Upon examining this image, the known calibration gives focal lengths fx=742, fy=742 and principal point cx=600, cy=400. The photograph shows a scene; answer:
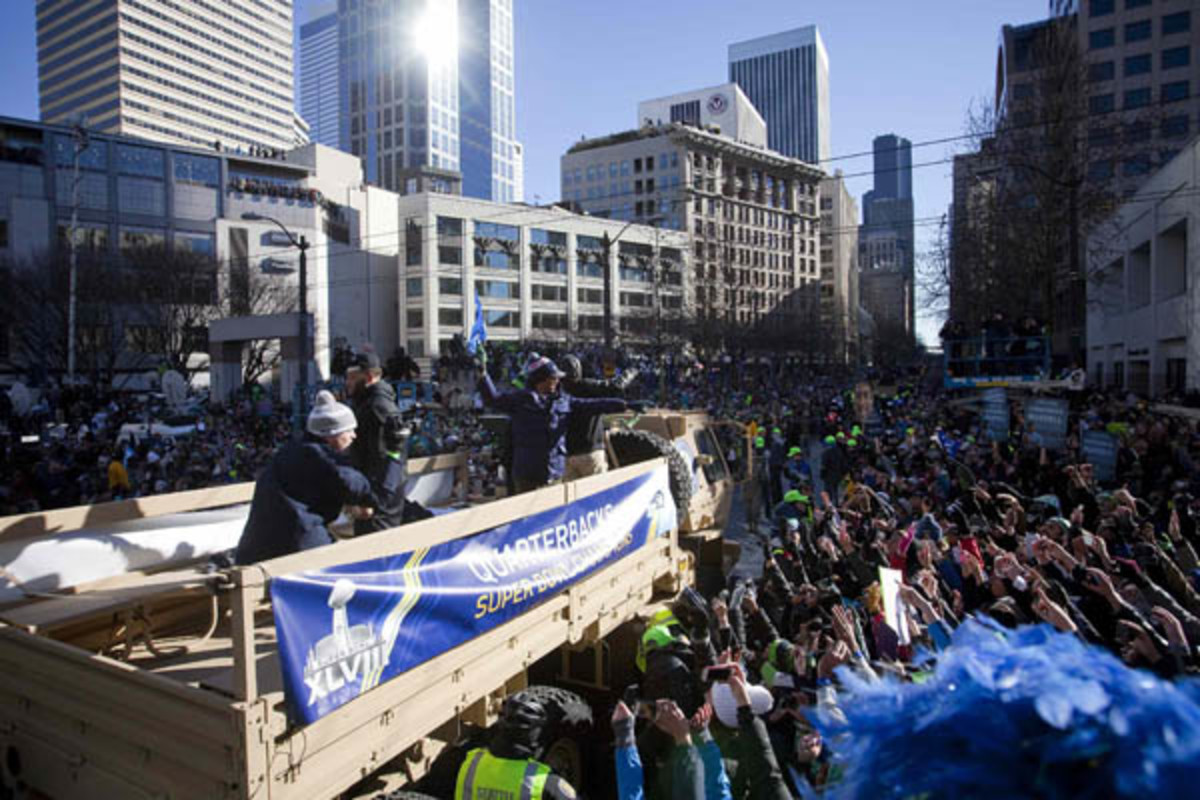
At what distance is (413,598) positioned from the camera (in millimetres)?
3420

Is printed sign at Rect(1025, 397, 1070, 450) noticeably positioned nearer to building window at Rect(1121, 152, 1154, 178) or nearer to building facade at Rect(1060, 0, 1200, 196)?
building window at Rect(1121, 152, 1154, 178)

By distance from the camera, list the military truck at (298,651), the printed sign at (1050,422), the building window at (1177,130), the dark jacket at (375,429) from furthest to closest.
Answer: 1. the building window at (1177,130)
2. the printed sign at (1050,422)
3. the dark jacket at (375,429)
4. the military truck at (298,651)

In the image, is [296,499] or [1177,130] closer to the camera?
[296,499]

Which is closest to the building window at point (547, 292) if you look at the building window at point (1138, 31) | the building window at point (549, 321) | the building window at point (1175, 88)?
the building window at point (549, 321)

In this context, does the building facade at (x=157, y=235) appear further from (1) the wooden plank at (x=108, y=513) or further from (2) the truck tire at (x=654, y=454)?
(1) the wooden plank at (x=108, y=513)

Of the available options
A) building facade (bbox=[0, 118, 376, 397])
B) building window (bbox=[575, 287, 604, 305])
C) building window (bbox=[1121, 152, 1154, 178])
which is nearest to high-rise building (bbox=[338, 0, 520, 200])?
building window (bbox=[575, 287, 604, 305])

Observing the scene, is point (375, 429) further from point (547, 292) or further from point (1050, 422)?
point (547, 292)

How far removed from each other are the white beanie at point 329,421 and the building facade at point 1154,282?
21.7 meters

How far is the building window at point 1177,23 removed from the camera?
2363 inches

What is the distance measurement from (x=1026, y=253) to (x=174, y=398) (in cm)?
3140

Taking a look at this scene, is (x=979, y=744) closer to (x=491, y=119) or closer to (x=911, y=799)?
(x=911, y=799)

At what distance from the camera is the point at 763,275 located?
9762cm

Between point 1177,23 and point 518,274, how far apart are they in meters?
58.5

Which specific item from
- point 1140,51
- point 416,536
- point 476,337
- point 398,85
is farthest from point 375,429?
point 398,85
